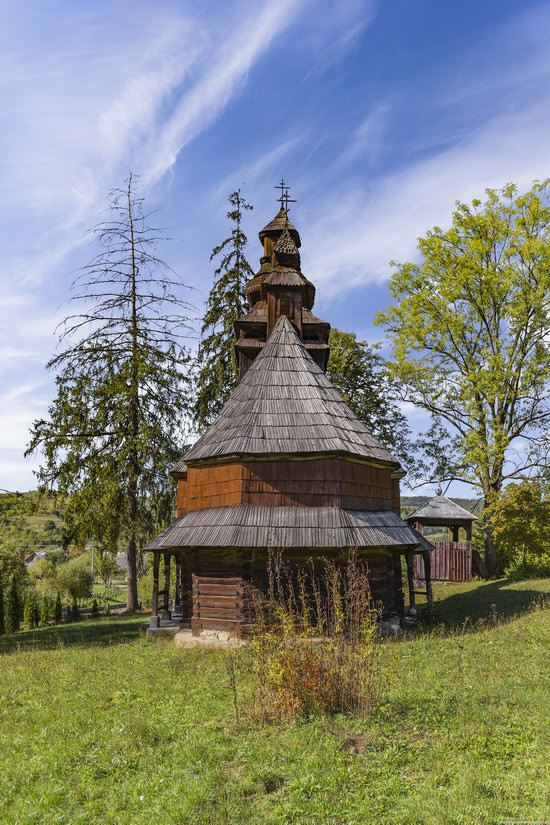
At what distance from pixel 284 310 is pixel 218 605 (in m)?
11.1

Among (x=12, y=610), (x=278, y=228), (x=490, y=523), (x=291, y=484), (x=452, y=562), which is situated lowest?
(x=12, y=610)

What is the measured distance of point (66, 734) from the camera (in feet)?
25.0

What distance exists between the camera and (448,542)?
28.8 meters

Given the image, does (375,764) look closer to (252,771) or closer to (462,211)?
(252,771)

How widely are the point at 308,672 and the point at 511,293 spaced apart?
2339 cm

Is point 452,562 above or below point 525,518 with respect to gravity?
below

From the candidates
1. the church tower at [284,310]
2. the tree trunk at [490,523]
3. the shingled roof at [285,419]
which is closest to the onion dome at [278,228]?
the church tower at [284,310]

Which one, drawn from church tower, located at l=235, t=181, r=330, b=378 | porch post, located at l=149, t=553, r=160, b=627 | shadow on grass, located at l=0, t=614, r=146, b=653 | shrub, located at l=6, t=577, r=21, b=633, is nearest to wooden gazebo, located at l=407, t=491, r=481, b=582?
church tower, located at l=235, t=181, r=330, b=378

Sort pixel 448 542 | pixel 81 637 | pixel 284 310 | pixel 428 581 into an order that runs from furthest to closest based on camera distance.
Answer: pixel 448 542 → pixel 284 310 → pixel 81 637 → pixel 428 581

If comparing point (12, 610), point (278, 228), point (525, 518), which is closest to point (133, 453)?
point (12, 610)

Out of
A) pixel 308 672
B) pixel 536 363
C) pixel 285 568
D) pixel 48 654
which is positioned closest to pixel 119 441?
pixel 48 654

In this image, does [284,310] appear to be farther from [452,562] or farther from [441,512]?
[452,562]

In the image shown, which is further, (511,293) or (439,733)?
(511,293)

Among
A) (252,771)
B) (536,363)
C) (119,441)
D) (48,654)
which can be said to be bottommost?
(48,654)
